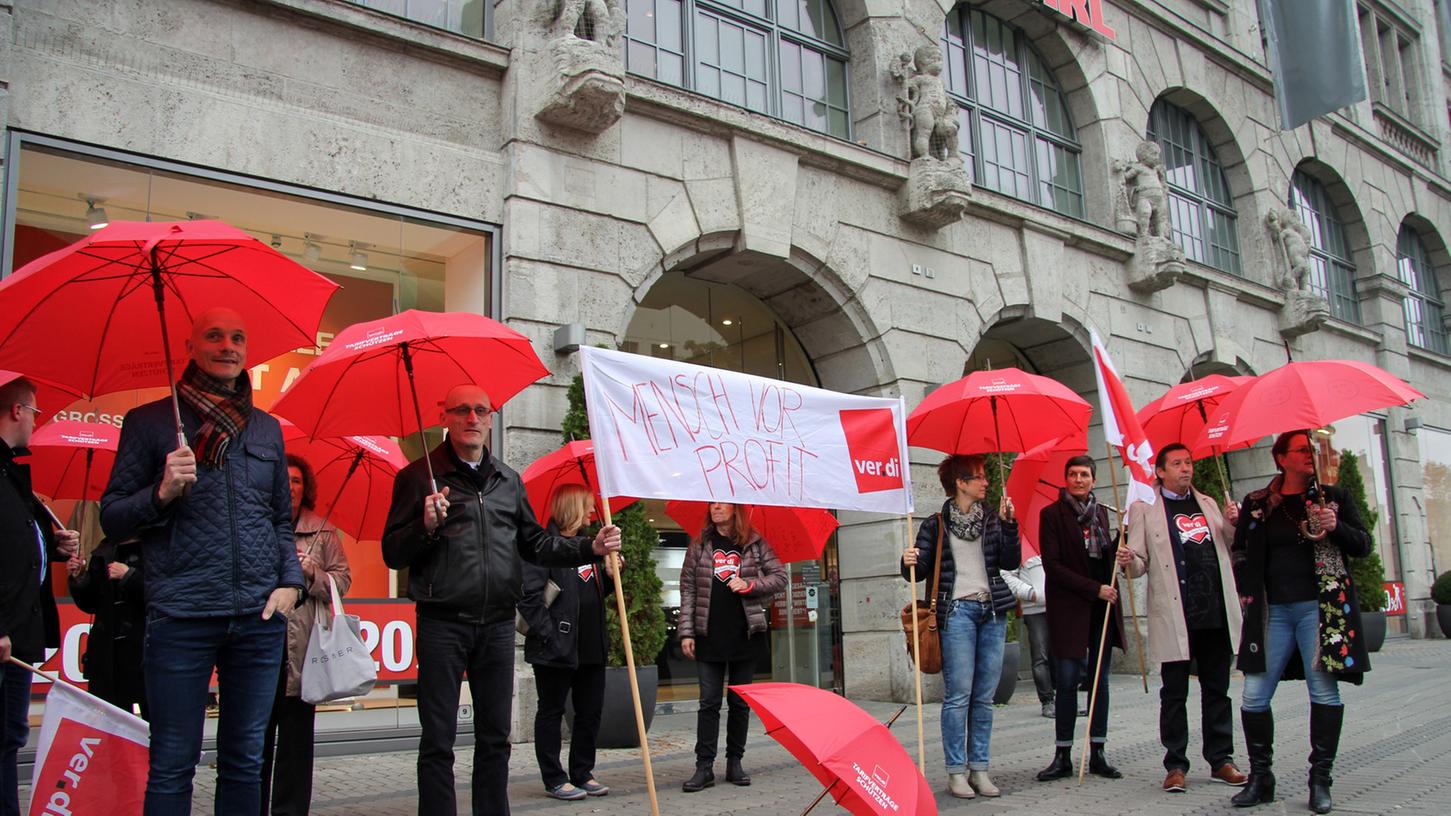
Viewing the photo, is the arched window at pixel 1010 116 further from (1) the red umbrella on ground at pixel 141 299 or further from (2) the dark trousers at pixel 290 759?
(2) the dark trousers at pixel 290 759

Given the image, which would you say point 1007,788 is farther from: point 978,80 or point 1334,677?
point 978,80

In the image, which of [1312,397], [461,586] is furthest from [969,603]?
[461,586]

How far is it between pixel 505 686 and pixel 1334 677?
445 centimetres

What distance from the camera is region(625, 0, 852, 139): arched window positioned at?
1213cm

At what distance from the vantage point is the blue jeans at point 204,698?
3953 millimetres

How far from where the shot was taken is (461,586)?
4.82 m

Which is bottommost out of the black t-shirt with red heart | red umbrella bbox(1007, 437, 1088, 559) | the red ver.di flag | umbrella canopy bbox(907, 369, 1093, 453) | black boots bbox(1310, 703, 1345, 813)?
black boots bbox(1310, 703, 1345, 813)

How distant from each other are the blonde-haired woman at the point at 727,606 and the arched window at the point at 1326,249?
1927cm

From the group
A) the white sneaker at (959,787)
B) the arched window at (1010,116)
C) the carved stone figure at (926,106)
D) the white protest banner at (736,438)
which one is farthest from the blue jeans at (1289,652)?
the arched window at (1010,116)

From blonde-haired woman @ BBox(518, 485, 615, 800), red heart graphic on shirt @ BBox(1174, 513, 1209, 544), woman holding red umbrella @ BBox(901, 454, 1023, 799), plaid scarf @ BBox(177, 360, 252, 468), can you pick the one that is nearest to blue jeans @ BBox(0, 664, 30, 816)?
plaid scarf @ BBox(177, 360, 252, 468)

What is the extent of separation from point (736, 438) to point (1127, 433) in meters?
2.94

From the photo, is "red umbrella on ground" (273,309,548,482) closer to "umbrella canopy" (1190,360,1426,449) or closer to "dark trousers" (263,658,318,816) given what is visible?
"dark trousers" (263,658,318,816)

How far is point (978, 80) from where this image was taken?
15.9 m

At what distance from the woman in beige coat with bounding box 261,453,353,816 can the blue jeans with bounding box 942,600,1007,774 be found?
3.57 meters
